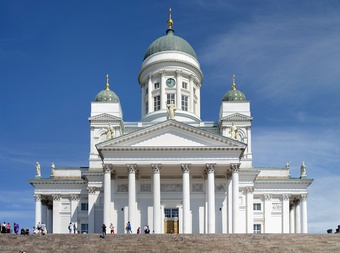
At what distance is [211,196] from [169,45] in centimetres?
2560

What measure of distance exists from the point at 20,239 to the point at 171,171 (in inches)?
763

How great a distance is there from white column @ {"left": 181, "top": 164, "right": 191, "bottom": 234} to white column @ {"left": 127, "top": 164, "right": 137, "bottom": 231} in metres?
4.57

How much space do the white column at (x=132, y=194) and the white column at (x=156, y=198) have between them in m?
1.85

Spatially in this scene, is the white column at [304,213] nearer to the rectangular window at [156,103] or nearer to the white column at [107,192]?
the rectangular window at [156,103]

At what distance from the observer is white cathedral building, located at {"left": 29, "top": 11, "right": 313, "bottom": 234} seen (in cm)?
5459

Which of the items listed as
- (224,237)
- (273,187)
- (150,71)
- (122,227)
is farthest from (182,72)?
(224,237)

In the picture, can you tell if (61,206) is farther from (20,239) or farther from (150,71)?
(20,239)

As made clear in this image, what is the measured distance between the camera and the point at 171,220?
5719cm

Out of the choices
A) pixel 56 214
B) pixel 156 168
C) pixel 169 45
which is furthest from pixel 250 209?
pixel 169 45

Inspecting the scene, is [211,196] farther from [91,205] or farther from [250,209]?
[91,205]

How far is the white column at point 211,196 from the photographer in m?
53.5

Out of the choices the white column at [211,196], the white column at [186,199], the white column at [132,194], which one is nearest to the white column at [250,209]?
the white column at [211,196]

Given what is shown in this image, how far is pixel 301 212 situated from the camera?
223 feet

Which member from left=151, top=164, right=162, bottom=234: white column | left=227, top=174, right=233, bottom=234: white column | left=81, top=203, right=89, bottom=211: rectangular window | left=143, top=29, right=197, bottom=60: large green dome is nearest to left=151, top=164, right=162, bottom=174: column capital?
left=151, top=164, right=162, bottom=234: white column
